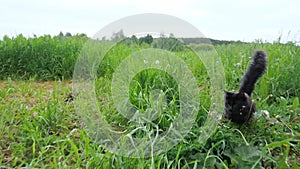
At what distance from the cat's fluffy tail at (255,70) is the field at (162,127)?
0.15m

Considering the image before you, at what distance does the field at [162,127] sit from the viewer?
1279 mm

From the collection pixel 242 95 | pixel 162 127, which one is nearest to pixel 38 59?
pixel 162 127

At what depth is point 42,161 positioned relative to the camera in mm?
1413

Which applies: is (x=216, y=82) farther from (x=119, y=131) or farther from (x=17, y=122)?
(x=17, y=122)

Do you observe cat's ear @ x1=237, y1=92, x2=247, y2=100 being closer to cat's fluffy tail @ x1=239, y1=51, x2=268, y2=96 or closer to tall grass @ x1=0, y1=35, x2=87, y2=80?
cat's fluffy tail @ x1=239, y1=51, x2=268, y2=96

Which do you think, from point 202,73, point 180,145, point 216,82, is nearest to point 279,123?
point 216,82

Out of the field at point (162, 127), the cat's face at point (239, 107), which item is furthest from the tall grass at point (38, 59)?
the cat's face at point (239, 107)

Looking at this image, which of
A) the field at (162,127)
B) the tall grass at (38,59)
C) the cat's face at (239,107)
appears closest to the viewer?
the field at (162,127)

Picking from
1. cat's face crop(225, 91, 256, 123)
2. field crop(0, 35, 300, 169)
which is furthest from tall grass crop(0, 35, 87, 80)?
cat's face crop(225, 91, 256, 123)

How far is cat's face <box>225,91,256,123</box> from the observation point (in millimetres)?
1483

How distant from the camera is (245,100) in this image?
1.50 meters

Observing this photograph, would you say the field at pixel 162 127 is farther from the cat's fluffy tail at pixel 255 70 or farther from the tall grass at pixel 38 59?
the tall grass at pixel 38 59

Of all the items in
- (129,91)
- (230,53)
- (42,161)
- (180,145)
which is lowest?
(42,161)

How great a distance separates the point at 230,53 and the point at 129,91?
1541 mm
